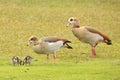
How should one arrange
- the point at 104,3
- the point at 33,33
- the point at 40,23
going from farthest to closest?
the point at 104,3
the point at 40,23
the point at 33,33

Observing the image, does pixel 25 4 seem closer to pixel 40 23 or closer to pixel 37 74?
pixel 40 23

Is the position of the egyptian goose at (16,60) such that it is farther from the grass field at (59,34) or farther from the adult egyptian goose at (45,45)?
the adult egyptian goose at (45,45)

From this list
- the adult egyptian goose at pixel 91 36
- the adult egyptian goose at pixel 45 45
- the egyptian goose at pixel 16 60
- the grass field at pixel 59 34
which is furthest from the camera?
the adult egyptian goose at pixel 91 36

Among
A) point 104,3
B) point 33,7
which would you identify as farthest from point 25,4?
point 104,3

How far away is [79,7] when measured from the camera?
1447 inches

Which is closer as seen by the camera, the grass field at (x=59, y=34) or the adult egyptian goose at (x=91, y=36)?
the grass field at (x=59, y=34)

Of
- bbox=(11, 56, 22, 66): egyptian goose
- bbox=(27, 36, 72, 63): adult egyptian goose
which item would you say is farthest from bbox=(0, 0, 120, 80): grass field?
bbox=(27, 36, 72, 63): adult egyptian goose

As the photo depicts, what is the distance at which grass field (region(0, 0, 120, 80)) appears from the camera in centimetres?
1499

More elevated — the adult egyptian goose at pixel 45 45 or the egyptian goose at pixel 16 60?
the adult egyptian goose at pixel 45 45

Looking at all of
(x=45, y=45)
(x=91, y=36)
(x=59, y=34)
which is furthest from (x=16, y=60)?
(x=59, y=34)

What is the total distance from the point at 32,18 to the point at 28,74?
17.5 m

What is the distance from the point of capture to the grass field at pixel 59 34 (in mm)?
14992

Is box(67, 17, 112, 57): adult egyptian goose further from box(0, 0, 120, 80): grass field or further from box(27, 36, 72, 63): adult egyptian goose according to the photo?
box(27, 36, 72, 63): adult egyptian goose

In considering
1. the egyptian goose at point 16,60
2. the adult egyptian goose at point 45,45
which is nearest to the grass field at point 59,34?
the egyptian goose at point 16,60
